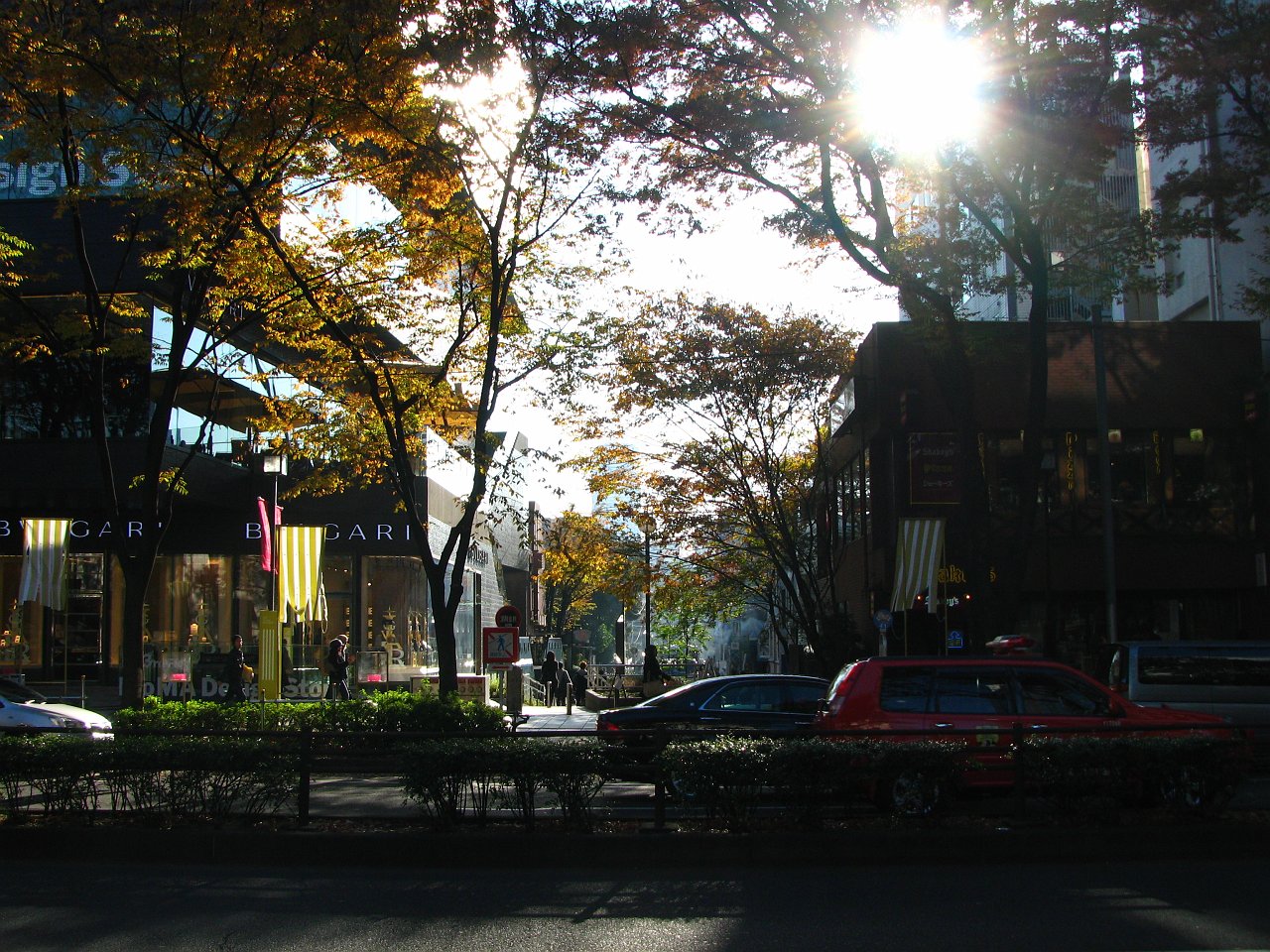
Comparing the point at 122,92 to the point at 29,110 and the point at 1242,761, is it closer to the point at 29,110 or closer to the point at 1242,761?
the point at 29,110

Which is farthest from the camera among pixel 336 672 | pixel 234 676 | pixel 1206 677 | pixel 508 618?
pixel 336 672

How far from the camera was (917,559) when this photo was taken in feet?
79.8

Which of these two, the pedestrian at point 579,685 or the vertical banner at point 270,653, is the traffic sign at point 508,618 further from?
the pedestrian at point 579,685

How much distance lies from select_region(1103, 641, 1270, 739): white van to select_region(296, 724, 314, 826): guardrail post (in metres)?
12.5

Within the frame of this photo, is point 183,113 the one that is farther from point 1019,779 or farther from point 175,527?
point 175,527

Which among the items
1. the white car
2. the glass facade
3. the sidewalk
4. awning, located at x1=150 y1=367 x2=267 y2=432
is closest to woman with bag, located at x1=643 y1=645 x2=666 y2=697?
the sidewalk

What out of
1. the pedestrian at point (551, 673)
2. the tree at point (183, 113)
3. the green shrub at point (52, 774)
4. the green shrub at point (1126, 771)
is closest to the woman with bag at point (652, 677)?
the pedestrian at point (551, 673)

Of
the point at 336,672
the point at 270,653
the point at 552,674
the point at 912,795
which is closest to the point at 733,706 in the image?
the point at 912,795

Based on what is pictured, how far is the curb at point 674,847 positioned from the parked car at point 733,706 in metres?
5.49

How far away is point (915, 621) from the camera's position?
27000 mm

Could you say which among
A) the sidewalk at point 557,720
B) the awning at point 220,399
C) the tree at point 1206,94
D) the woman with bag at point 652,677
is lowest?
the sidewalk at point 557,720

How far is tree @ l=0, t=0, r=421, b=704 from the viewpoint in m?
Result: 14.0

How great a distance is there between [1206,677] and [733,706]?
7.40 meters

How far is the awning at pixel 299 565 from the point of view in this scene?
2216 cm
